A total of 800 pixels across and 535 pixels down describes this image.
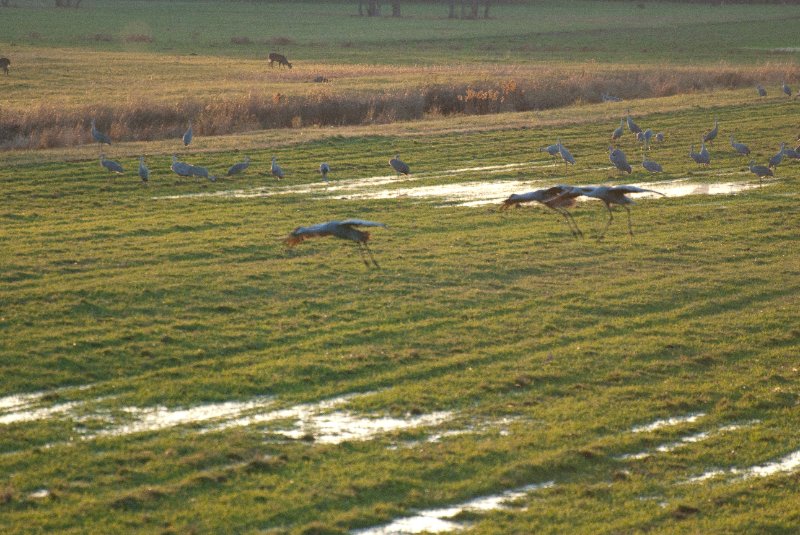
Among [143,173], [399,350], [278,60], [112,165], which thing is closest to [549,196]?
[399,350]

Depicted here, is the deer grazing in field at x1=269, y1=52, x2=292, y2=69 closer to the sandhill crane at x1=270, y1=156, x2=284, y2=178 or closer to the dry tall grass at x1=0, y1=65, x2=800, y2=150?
the dry tall grass at x1=0, y1=65, x2=800, y2=150

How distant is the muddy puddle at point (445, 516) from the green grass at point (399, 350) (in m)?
0.13

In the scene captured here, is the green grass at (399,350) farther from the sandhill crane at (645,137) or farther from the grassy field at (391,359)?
the sandhill crane at (645,137)

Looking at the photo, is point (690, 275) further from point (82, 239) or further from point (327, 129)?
point (327, 129)

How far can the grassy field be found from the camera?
941cm

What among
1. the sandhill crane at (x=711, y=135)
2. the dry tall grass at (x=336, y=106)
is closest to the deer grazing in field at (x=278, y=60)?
the dry tall grass at (x=336, y=106)

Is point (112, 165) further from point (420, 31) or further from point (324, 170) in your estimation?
point (420, 31)

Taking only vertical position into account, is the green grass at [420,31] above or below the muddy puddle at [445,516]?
above

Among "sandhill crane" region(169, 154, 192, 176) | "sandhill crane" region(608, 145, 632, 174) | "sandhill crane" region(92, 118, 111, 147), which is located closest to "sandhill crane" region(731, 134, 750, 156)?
"sandhill crane" region(608, 145, 632, 174)

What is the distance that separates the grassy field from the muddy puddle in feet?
0.19

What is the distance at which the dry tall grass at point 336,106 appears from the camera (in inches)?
1335

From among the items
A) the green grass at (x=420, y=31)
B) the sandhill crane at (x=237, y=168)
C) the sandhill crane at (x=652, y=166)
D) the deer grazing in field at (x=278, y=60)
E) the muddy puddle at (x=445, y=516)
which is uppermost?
the green grass at (x=420, y=31)

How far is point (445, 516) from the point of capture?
9.07 m

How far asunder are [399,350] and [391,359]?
0.35 m
